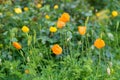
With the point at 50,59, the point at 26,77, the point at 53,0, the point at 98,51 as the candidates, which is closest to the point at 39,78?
the point at 26,77

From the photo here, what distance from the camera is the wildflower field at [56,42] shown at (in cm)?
282

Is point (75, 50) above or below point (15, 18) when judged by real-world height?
below

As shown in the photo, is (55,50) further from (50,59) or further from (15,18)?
(15,18)

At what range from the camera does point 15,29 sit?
10.5ft

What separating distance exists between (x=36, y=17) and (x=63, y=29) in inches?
18.0

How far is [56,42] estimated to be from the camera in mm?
3332

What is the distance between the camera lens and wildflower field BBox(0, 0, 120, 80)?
2.82m

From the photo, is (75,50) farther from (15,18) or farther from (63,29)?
(15,18)

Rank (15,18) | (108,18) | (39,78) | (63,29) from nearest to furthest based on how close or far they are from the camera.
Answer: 1. (39,78)
2. (63,29)
3. (15,18)
4. (108,18)

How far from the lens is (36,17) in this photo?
3.55 m

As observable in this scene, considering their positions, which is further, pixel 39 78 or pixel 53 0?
pixel 53 0

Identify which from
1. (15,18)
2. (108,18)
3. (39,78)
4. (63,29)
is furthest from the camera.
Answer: (108,18)

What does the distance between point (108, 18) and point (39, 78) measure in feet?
5.07

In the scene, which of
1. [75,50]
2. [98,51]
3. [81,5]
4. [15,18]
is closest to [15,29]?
[15,18]
